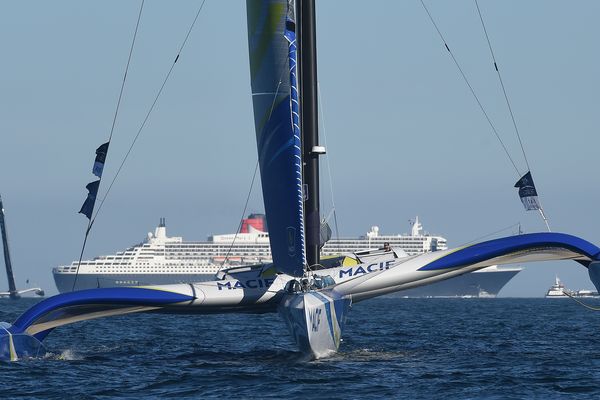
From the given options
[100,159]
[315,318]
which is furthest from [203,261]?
[315,318]

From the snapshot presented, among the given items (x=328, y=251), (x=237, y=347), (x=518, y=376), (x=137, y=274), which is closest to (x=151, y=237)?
(x=137, y=274)

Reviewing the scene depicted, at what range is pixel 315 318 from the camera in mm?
15562

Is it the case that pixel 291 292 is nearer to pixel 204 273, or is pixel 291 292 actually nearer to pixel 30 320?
pixel 30 320

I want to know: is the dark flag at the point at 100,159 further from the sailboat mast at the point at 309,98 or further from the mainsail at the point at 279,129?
the sailboat mast at the point at 309,98

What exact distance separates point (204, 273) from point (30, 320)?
246 feet

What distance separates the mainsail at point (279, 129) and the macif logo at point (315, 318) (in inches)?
37.5

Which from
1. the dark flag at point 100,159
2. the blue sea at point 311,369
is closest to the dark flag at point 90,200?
the dark flag at point 100,159

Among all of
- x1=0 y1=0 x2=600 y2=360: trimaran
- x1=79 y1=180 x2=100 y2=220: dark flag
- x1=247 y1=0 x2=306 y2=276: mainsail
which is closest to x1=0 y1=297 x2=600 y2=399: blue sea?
x1=0 y1=0 x2=600 y2=360: trimaran

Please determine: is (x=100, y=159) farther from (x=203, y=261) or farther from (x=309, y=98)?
(x=203, y=261)

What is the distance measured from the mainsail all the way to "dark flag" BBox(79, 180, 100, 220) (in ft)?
10.4

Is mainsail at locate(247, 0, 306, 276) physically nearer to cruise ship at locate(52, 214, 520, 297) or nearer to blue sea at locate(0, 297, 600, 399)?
blue sea at locate(0, 297, 600, 399)

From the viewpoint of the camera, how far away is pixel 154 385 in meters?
14.0

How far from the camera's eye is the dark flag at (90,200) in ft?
60.8

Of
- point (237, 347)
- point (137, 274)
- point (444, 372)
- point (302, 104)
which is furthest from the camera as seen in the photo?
point (137, 274)
